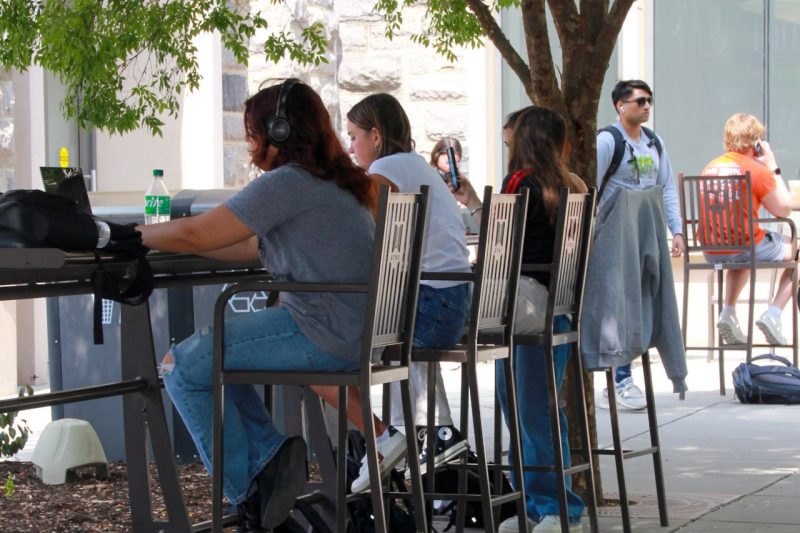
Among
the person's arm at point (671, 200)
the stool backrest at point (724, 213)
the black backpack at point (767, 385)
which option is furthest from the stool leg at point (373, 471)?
the stool backrest at point (724, 213)

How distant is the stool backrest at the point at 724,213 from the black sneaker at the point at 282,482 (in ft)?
19.0

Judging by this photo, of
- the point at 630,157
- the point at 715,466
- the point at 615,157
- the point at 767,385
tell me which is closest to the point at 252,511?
the point at 715,466

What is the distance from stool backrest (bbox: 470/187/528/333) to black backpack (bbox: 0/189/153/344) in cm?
119

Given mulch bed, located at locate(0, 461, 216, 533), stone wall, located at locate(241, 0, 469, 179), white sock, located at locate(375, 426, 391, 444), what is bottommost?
mulch bed, located at locate(0, 461, 216, 533)

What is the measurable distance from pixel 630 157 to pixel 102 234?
562 cm

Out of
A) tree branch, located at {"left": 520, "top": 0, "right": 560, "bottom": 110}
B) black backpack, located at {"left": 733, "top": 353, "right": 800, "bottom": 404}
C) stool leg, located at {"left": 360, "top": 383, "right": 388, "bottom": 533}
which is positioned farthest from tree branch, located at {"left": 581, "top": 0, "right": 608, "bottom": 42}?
black backpack, located at {"left": 733, "top": 353, "right": 800, "bottom": 404}

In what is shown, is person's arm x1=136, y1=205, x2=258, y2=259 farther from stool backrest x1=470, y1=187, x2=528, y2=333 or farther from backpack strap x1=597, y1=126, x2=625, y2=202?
backpack strap x1=597, y1=126, x2=625, y2=202

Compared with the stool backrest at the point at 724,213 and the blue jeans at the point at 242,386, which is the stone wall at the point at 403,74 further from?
the blue jeans at the point at 242,386

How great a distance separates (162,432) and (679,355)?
2.17 meters

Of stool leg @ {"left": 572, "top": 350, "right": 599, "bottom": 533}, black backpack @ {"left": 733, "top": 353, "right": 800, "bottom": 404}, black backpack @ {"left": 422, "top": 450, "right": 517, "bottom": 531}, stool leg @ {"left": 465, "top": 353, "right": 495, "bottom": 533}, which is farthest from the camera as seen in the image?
black backpack @ {"left": 733, "top": 353, "right": 800, "bottom": 404}

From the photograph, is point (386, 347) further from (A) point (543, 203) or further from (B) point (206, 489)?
(B) point (206, 489)

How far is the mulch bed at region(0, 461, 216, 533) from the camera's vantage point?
20.0 ft

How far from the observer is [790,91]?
13.1 meters

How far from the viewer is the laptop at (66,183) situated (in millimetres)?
4738
